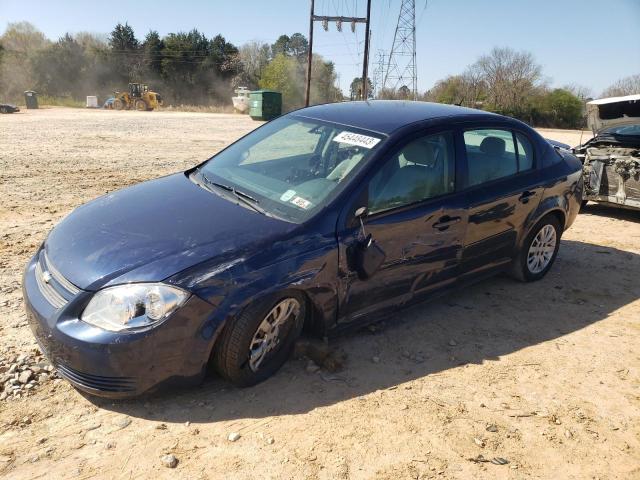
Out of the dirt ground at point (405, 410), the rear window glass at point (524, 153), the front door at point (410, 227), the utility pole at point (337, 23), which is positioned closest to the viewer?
the dirt ground at point (405, 410)

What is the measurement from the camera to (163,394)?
279 cm

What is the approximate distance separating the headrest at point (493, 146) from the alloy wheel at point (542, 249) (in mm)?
962

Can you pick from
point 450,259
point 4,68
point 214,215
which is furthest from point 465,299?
point 4,68

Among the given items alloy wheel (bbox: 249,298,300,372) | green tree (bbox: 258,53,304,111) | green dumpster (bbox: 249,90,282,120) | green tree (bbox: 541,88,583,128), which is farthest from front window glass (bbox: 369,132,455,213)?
green tree (bbox: 258,53,304,111)

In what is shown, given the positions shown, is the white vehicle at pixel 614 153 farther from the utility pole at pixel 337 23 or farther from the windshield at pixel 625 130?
the utility pole at pixel 337 23

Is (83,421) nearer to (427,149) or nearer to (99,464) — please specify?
(99,464)

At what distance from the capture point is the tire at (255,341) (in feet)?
9.27

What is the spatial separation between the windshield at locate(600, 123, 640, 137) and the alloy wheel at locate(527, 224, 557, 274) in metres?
4.05

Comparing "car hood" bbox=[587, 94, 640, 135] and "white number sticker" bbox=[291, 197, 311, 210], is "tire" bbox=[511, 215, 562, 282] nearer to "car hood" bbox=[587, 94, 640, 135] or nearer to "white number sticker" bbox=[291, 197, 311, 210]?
"white number sticker" bbox=[291, 197, 311, 210]

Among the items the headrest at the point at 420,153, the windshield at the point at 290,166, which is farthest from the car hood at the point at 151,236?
the headrest at the point at 420,153

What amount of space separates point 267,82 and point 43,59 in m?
27.5

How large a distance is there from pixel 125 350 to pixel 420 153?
2.40m

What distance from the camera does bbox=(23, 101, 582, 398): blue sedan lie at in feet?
8.70

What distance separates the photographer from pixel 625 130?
7.96m
